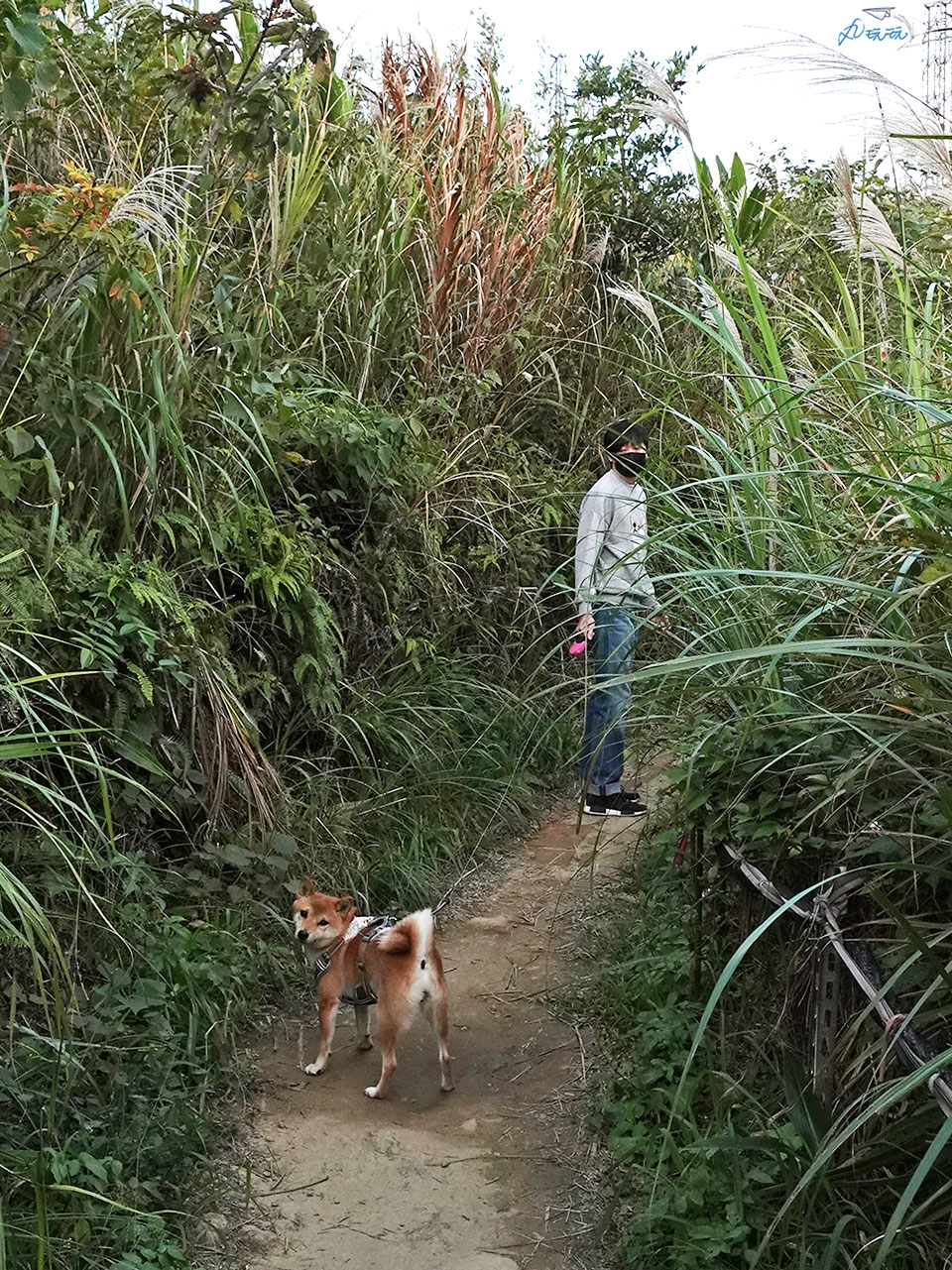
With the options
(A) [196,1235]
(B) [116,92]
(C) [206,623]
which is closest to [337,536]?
(C) [206,623]

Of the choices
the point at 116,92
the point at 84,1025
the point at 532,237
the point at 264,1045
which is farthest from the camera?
the point at 532,237

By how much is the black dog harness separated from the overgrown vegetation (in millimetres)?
315

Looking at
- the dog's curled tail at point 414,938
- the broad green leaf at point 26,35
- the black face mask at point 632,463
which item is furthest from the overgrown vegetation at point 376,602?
the black face mask at point 632,463

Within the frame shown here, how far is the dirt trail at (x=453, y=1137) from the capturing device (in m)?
3.40

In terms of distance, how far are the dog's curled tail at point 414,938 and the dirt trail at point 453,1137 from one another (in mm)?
494

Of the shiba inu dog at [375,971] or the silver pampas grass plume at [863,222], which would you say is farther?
the shiba inu dog at [375,971]

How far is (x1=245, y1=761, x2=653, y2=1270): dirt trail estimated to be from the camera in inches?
134

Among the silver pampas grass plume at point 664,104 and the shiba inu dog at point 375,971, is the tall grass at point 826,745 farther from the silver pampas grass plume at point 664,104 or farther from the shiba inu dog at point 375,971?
the shiba inu dog at point 375,971

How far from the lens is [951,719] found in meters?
2.58

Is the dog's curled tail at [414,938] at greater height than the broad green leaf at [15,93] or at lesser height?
lesser

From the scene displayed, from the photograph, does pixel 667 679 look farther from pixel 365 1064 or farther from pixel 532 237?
pixel 532 237

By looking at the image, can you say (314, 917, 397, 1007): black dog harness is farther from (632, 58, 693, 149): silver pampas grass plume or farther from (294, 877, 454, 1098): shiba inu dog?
(632, 58, 693, 149): silver pampas grass plume

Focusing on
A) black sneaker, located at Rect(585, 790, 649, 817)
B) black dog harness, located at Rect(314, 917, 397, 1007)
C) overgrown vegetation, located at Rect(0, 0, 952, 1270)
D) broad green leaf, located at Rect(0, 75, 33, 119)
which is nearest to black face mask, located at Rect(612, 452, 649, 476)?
overgrown vegetation, located at Rect(0, 0, 952, 1270)

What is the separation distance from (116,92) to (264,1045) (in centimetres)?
379
